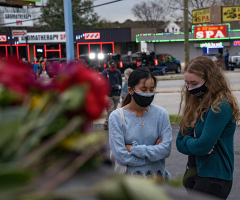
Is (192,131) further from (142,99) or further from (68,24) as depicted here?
(68,24)

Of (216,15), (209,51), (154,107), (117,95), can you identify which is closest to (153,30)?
(209,51)

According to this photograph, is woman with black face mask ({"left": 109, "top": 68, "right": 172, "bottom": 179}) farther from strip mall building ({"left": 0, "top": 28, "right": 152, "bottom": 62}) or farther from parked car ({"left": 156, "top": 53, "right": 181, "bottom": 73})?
strip mall building ({"left": 0, "top": 28, "right": 152, "bottom": 62})

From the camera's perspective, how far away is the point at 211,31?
38594 mm

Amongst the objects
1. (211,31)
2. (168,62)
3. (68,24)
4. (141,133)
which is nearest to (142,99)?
(141,133)

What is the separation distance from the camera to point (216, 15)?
107ft

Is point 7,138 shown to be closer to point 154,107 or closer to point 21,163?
point 21,163

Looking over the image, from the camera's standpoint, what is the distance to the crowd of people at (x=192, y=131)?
247cm

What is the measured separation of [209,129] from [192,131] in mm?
257

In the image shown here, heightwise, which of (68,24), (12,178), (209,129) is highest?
(68,24)

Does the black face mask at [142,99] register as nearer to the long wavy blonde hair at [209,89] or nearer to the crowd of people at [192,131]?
the crowd of people at [192,131]

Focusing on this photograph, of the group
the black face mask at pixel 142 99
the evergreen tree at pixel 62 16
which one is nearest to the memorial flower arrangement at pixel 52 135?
the black face mask at pixel 142 99

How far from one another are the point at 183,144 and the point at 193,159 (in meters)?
0.15

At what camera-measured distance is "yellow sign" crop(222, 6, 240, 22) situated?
32.8 meters

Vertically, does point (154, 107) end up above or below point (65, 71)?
below
